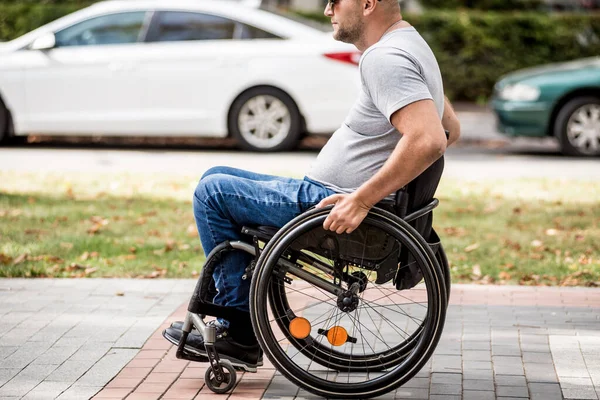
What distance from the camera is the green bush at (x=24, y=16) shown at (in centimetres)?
1795

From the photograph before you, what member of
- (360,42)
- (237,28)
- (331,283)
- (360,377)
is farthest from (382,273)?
(237,28)

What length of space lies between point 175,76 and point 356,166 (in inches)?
326

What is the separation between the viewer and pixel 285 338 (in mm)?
4656

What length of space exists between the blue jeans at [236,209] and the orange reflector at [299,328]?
23 centimetres

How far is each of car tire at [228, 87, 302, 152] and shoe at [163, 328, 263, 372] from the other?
7.99 meters

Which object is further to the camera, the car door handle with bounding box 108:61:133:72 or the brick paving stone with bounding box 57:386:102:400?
the car door handle with bounding box 108:61:133:72

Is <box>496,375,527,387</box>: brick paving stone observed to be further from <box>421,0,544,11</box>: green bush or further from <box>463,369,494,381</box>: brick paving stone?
<box>421,0,544,11</box>: green bush

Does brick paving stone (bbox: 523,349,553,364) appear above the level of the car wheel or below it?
above

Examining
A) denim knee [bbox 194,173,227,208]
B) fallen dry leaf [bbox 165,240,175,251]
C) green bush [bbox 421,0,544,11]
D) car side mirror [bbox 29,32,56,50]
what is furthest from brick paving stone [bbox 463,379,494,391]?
green bush [bbox 421,0,544,11]

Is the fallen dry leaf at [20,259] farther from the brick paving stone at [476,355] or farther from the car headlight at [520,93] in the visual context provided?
the car headlight at [520,93]

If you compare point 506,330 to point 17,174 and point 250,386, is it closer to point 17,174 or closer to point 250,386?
point 250,386

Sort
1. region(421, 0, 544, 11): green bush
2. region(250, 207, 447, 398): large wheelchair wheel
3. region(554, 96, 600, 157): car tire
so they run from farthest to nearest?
region(421, 0, 544, 11): green bush
region(554, 96, 600, 157): car tire
region(250, 207, 447, 398): large wheelchair wheel

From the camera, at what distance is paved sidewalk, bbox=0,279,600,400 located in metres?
4.28

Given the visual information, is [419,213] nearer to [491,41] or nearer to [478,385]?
[478,385]
